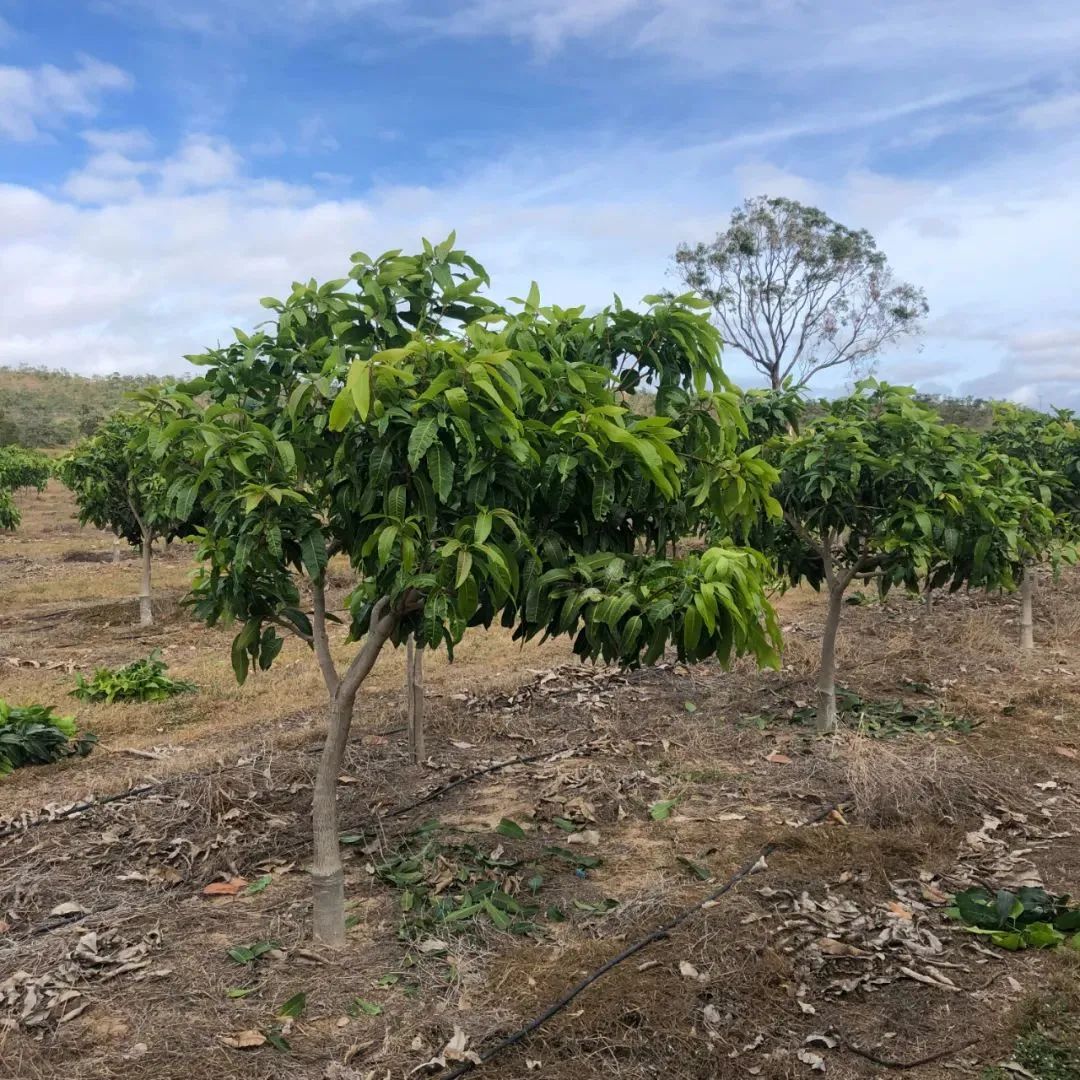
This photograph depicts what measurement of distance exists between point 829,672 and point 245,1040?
17.2 ft

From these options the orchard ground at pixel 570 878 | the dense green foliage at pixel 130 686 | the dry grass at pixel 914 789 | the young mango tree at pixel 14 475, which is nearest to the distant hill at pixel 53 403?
the young mango tree at pixel 14 475

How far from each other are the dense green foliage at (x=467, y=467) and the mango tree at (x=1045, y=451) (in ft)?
24.0

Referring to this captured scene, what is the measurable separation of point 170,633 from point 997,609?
37.8 feet

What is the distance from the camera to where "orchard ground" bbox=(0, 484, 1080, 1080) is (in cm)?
338

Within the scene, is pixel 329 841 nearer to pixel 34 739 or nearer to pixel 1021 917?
pixel 1021 917

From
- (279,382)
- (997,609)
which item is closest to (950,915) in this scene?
(279,382)

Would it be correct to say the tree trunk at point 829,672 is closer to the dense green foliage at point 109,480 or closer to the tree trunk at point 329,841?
the tree trunk at point 329,841

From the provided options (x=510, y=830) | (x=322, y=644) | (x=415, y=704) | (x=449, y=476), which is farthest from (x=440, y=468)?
(x=415, y=704)

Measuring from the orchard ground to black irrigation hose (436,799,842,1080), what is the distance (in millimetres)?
39

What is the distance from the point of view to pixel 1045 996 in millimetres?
3580

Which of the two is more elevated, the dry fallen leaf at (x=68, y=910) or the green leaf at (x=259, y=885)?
the dry fallen leaf at (x=68, y=910)

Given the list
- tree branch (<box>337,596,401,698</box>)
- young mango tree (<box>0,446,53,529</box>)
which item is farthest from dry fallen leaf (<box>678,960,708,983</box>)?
young mango tree (<box>0,446,53,529</box>)

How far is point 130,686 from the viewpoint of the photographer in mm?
9008

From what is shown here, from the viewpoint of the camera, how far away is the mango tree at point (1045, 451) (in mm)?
9703
